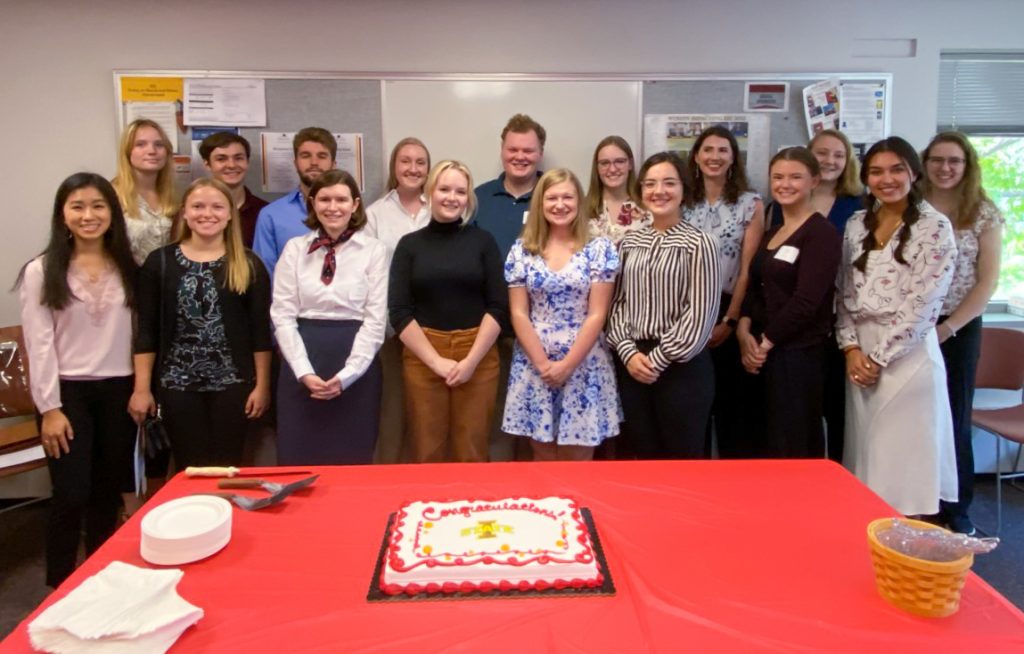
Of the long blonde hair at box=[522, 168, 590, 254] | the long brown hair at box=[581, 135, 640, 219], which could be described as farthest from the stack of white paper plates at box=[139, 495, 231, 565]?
the long brown hair at box=[581, 135, 640, 219]

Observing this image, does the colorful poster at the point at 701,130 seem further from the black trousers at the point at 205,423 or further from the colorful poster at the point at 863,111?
the black trousers at the point at 205,423

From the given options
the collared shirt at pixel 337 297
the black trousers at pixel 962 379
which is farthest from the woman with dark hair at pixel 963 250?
the collared shirt at pixel 337 297

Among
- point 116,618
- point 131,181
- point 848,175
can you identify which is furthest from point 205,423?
point 848,175

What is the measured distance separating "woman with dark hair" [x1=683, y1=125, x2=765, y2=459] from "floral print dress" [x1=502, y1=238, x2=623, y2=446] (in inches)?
22.9

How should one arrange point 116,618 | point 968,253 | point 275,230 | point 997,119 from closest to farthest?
point 116,618, point 968,253, point 275,230, point 997,119

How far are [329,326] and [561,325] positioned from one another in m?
0.86

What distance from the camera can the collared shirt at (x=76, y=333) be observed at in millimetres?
2318

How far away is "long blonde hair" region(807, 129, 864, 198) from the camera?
302 cm

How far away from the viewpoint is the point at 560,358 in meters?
2.55

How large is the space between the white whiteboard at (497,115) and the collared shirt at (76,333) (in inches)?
55.1

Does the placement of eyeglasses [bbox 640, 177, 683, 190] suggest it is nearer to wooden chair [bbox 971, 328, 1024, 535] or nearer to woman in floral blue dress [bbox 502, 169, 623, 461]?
woman in floral blue dress [bbox 502, 169, 623, 461]

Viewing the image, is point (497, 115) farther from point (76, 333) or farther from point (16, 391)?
point (16, 391)

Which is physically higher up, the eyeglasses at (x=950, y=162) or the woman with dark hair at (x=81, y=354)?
the eyeglasses at (x=950, y=162)

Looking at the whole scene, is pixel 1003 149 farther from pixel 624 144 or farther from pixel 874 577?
pixel 874 577
